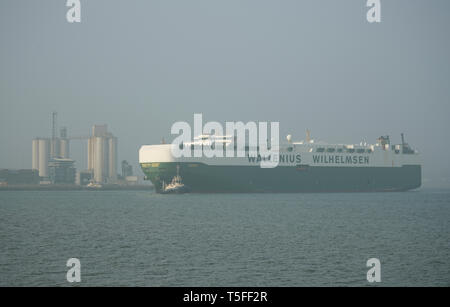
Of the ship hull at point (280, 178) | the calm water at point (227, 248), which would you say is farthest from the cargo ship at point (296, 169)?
the calm water at point (227, 248)

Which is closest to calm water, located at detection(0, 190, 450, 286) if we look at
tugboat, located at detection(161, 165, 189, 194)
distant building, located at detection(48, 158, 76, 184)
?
tugboat, located at detection(161, 165, 189, 194)

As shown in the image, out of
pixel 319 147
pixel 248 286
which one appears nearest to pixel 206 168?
pixel 319 147

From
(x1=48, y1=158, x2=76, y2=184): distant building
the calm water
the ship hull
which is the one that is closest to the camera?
the calm water

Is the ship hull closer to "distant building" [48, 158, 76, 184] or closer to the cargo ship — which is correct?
the cargo ship

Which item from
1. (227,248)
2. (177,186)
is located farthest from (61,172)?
(227,248)

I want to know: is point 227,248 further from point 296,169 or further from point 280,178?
point 296,169

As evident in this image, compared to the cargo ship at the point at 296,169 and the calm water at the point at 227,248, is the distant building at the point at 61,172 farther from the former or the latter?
the calm water at the point at 227,248

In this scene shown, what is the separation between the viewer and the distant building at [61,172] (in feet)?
635

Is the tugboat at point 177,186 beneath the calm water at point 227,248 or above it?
above

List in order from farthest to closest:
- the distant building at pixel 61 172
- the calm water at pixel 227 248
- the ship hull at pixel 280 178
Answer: the distant building at pixel 61 172, the ship hull at pixel 280 178, the calm water at pixel 227 248

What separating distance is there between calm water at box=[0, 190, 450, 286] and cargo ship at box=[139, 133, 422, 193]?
22.7 metres

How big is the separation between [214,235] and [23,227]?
13168mm

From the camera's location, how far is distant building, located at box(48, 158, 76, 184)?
194 m

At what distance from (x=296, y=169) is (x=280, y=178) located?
2.67m
